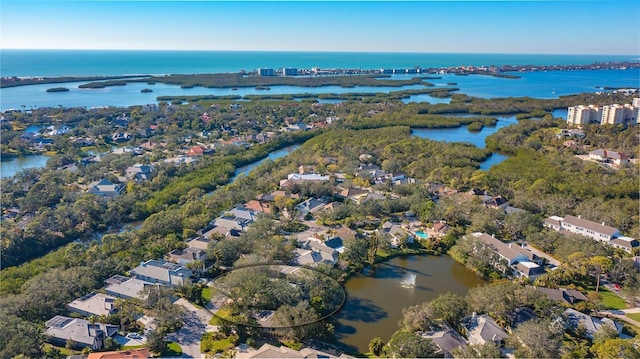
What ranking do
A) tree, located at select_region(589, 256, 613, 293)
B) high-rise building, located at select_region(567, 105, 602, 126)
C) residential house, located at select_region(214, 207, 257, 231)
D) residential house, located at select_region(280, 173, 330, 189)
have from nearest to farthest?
tree, located at select_region(589, 256, 613, 293) → residential house, located at select_region(214, 207, 257, 231) → residential house, located at select_region(280, 173, 330, 189) → high-rise building, located at select_region(567, 105, 602, 126)

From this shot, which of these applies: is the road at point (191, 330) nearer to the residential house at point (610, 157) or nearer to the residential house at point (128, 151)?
the residential house at point (128, 151)

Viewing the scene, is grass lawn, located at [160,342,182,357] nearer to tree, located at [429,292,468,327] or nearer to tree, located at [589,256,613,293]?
tree, located at [429,292,468,327]

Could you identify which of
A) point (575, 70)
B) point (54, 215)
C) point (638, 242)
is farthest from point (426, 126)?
point (575, 70)

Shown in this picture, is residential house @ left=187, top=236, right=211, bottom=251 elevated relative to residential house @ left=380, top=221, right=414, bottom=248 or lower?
elevated

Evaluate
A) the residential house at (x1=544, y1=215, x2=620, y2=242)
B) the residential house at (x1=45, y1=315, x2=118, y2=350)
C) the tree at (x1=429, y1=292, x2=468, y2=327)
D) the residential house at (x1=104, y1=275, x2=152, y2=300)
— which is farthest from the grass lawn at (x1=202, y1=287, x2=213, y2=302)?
the residential house at (x1=544, y1=215, x2=620, y2=242)

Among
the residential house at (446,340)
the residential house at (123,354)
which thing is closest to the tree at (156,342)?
the residential house at (123,354)
